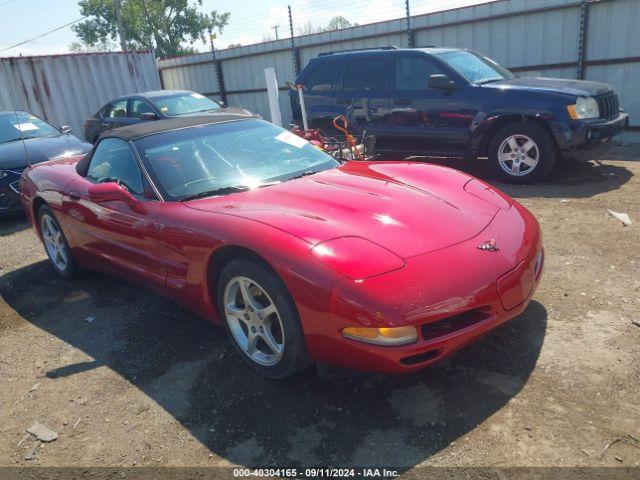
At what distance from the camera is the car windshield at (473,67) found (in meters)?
7.11


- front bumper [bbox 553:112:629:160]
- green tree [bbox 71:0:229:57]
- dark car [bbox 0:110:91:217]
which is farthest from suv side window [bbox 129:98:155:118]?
green tree [bbox 71:0:229:57]

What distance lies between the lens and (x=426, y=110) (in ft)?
23.9

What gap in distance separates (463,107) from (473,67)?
0.79 meters

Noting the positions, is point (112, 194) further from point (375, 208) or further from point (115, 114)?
point (115, 114)

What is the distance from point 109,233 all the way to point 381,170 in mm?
2087

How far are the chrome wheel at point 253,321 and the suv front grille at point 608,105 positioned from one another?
554 centimetres

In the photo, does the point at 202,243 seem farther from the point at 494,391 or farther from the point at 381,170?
the point at 494,391

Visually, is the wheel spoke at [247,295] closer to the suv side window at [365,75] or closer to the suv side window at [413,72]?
the suv side window at [413,72]

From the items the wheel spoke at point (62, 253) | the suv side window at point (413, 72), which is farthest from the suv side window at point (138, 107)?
the wheel spoke at point (62, 253)

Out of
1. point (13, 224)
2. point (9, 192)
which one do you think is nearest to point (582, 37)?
point (9, 192)

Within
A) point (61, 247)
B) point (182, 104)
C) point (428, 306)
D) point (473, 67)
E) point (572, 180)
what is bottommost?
point (572, 180)

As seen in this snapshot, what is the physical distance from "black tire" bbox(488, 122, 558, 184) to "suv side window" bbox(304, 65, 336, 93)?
2792 millimetres

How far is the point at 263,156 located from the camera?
12.6 feet

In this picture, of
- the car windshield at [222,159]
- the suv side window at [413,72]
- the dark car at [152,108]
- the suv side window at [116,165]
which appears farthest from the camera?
the dark car at [152,108]
